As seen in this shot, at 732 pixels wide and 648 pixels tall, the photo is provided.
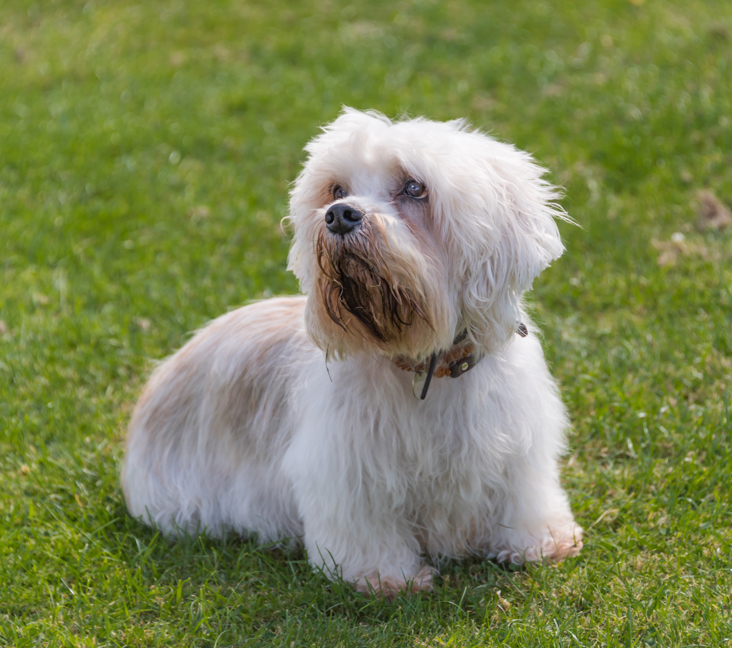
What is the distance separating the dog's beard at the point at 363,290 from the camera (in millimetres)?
2584

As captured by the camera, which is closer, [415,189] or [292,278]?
[415,189]

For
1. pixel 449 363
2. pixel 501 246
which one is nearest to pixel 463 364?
pixel 449 363

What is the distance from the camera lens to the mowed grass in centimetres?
309

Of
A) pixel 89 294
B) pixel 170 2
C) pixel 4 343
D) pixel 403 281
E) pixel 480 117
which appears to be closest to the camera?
pixel 403 281

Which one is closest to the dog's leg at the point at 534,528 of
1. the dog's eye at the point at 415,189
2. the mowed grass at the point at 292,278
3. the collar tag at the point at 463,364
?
the mowed grass at the point at 292,278

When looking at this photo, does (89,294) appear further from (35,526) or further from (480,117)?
(480,117)

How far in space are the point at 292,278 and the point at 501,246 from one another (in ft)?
9.25

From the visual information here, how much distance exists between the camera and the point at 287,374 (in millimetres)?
3348

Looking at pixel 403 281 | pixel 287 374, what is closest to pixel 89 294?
pixel 287 374

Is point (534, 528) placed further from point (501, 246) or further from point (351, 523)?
point (501, 246)

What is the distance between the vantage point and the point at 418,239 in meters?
2.70

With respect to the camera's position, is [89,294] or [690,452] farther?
[89,294]

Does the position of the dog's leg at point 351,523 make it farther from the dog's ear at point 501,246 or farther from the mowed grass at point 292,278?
the dog's ear at point 501,246

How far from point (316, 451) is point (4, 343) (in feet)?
8.83
